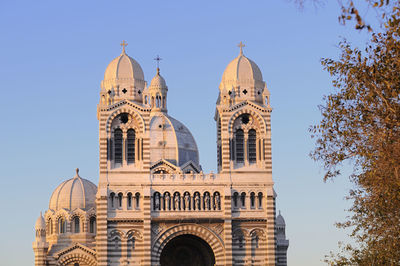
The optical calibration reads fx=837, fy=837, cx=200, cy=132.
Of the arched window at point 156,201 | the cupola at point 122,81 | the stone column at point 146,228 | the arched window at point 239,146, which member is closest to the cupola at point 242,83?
the arched window at point 239,146

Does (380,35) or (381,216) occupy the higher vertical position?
(380,35)

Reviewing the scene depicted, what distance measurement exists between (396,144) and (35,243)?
4925 cm

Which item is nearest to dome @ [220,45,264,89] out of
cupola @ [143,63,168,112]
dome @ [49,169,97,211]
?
cupola @ [143,63,168,112]

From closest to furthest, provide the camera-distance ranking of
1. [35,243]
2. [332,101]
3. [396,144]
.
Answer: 1. [396,144]
2. [332,101]
3. [35,243]

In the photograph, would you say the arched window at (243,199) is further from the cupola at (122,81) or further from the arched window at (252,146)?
the cupola at (122,81)

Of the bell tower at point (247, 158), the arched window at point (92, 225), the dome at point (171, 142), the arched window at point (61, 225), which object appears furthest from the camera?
the arched window at point (61, 225)

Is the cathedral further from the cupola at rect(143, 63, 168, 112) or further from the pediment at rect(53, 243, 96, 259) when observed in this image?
the cupola at rect(143, 63, 168, 112)

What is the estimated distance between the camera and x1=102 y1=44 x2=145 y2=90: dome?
5941cm

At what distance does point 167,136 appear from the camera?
71250 millimetres

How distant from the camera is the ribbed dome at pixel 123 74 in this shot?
5941 centimetres

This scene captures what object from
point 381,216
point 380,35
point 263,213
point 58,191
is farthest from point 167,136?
point 380,35

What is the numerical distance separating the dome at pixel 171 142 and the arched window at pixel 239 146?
1175 cm

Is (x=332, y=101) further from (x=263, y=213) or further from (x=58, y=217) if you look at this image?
(x=58, y=217)

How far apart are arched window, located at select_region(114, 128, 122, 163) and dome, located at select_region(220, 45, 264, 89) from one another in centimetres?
829
